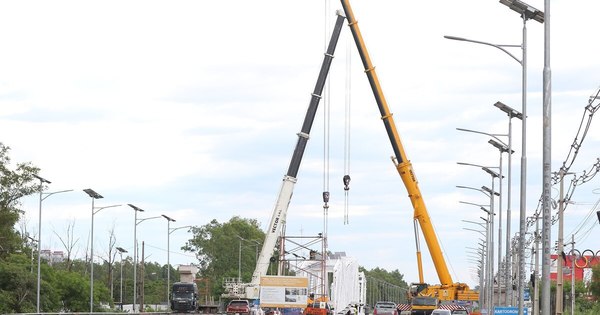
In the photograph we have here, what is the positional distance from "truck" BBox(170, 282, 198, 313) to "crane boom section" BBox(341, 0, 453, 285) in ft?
113

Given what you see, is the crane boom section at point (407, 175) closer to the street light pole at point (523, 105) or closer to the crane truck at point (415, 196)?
the crane truck at point (415, 196)

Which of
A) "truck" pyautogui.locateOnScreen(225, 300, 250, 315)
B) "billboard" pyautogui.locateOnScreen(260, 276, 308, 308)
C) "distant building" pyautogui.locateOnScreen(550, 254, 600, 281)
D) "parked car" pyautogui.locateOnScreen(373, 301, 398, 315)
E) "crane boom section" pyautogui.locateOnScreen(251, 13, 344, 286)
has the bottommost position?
"parked car" pyautogui.locateOnScreen(373, 301, 398, 315)

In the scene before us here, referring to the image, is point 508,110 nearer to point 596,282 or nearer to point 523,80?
point 523,80

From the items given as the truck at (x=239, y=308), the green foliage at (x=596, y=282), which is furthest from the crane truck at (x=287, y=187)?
the green foliage at (x=596, y=282)

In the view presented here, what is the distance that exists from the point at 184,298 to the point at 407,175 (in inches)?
1422

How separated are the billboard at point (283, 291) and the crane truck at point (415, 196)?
7.50 metres

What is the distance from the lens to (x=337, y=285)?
227 ft

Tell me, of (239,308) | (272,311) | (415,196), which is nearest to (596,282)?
(415,196)

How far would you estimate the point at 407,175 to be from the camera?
7119 cm

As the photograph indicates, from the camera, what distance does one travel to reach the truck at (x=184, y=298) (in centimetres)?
10119

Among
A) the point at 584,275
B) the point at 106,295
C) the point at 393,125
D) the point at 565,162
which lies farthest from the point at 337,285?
the point at 584,275

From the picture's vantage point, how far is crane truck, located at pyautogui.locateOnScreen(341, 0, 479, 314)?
70.7 meters

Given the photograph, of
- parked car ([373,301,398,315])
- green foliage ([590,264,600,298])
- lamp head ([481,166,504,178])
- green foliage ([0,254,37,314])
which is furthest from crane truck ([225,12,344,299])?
green foliage ([590,264,600,298])

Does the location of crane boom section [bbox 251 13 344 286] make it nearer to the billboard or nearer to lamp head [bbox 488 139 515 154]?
the billboard
